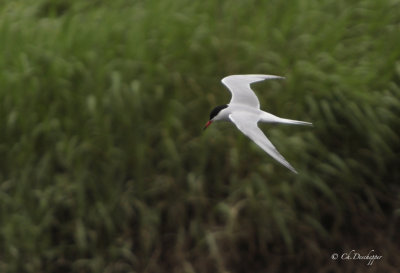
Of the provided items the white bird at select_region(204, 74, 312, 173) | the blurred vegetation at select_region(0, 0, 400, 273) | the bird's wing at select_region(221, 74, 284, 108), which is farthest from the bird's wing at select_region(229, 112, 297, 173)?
the blurred vegetation at select_region(0, 0, 400, 273)

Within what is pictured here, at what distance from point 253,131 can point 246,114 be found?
221mm

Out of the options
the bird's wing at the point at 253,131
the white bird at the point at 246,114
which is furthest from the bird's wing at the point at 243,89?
the bird's wing at the point at 253,131

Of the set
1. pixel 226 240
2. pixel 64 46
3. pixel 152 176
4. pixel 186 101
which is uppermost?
pixel 64 46

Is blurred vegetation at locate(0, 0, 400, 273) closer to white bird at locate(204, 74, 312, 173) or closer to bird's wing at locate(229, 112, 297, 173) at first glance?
white bird at locate(204, 74, 312, 173)

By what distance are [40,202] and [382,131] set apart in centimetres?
150

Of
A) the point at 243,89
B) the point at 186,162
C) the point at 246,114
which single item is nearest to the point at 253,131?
the point at 246,114

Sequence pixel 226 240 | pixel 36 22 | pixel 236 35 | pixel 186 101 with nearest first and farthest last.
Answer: pixel 226 240 → pixel 186 101 → pixel 236 35 → pixel 36 22

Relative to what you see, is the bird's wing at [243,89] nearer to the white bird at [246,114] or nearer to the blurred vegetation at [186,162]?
the white bird at [246,114]

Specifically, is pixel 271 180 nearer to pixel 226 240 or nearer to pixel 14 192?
pixel 226 240

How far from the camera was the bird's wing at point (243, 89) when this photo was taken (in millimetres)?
2838

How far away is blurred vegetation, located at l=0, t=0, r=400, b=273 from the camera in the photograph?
3.05m

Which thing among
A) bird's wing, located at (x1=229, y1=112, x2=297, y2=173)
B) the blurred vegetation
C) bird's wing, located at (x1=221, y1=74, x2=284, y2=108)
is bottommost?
the blurred vegetation

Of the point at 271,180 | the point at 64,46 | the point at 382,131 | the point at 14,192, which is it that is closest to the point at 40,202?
the point at 14,192

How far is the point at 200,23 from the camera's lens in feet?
11.4
